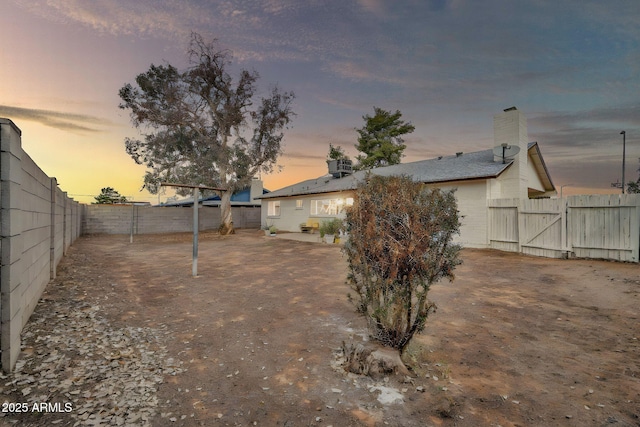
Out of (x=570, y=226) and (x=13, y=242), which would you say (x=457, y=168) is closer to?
(x=570, y=226)

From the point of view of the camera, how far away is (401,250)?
9.84 feet

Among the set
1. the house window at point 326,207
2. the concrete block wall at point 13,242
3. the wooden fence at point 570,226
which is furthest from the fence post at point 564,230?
the concrete block wall at point 13,242

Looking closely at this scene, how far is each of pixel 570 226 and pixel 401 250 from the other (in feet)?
35.0

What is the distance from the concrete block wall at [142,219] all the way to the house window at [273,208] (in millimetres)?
5179

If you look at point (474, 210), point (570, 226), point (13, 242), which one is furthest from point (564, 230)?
point (13, 242)

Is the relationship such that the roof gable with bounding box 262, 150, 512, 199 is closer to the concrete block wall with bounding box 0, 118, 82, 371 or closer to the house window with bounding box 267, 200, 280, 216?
the house window with bounding box 267, 200, 280, 216

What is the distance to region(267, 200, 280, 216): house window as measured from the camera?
24.8 meters

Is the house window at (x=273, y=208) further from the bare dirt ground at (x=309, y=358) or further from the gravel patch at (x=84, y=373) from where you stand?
the gravel patch at (x=84, y=373)

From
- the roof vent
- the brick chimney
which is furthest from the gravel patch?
the roof vent

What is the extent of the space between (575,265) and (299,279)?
8.94m

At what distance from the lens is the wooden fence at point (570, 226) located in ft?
28.2

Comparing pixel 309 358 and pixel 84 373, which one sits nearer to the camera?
pixel 84 373

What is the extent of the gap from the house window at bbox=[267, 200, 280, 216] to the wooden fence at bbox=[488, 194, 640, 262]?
17228 millimetres

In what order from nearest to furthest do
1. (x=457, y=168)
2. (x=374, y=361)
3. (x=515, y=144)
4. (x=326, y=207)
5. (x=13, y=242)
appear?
1. (x=13, y=242)
2. (x=374, y=361)
3. (x=515, y=144)
4. (x=457, y=168)
5. (x=326, y=207)
